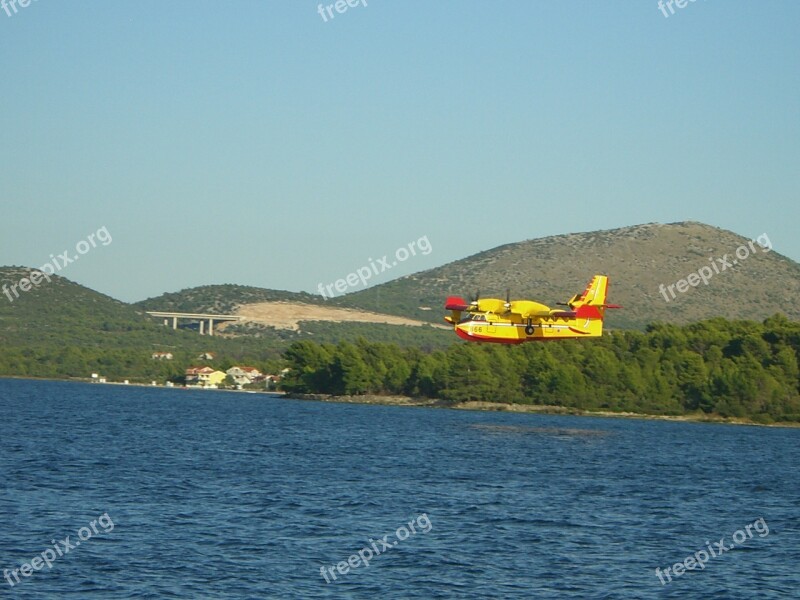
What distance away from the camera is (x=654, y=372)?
7274 inches

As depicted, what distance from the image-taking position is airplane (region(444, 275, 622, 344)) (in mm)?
107250

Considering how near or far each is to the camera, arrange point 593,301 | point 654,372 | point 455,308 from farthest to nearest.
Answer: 1. point 654,372
2. point 593,301
3. point 455,308

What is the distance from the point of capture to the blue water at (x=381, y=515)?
1635 inches

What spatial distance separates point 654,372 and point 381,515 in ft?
442

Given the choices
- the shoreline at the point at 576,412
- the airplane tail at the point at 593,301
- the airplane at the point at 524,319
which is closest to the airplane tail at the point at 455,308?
the airplane at the point at 524,319

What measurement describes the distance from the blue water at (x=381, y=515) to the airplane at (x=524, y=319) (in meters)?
9.80

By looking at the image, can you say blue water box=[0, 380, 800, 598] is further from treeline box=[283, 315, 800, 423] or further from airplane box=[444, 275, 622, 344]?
treeline box=[283, 315, 800, 423]

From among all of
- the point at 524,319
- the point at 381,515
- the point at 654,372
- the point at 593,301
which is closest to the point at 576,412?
the point at 654,372

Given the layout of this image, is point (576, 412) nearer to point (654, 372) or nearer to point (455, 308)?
point (654, 372)

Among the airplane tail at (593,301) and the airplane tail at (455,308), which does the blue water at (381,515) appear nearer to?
the airplane tail at (455,308)

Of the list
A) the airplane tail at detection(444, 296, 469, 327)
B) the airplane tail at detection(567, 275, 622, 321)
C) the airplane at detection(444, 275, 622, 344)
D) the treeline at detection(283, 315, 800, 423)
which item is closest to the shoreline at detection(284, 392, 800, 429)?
the treeline at detection(283, 315, 800, 423)

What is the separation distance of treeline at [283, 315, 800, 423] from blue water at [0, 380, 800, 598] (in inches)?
Result: 2623

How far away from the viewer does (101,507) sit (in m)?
54.3

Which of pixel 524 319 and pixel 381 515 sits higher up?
pixel 524 319
